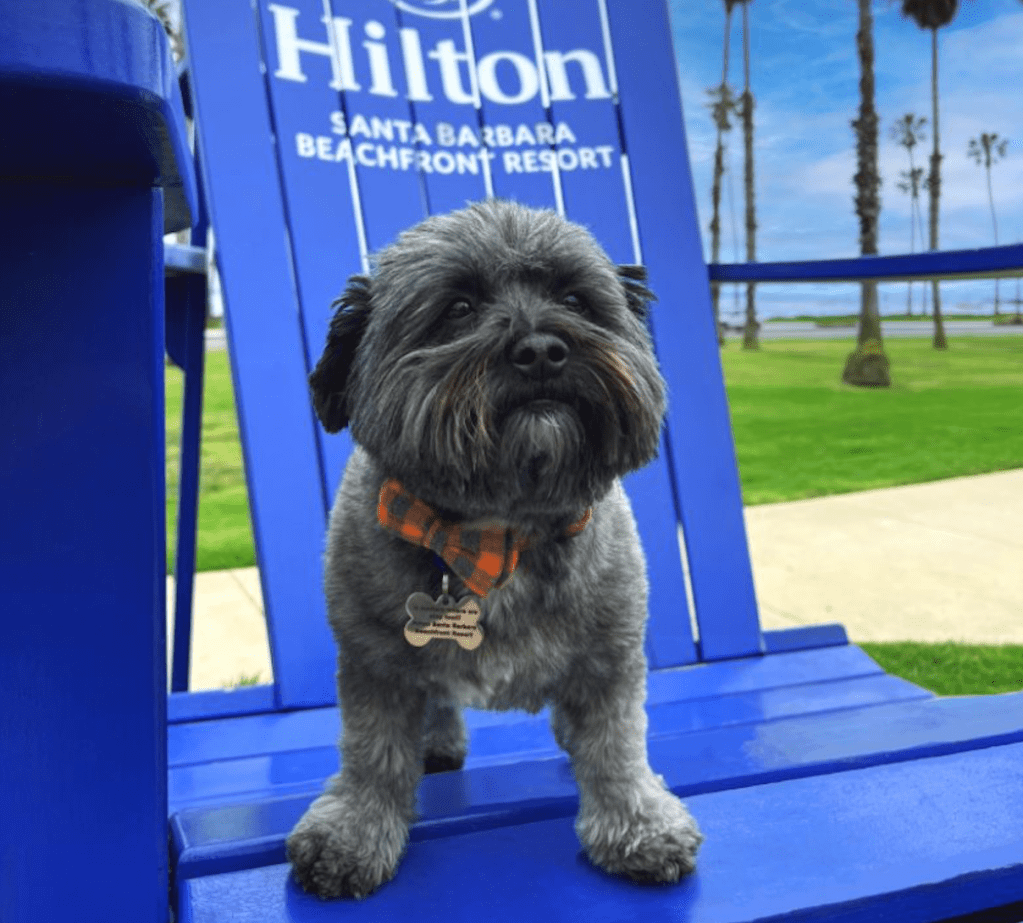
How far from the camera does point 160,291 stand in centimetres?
124

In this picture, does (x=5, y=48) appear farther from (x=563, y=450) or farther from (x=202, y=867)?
(x=202, y=867)

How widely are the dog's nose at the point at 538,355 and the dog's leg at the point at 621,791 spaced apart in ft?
1.43

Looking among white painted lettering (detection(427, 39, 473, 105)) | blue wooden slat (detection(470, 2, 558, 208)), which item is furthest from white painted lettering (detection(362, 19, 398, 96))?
blue wooden slat (detection(470, 2, 558, 208))

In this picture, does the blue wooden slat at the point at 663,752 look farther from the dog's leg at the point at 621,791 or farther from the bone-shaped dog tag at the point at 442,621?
the bone-shaped dog tag at the point at 442,621

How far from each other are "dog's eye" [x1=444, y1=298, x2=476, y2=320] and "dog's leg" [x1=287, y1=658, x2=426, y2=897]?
0.45 metres

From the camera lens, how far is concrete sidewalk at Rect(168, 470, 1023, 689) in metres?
3.91

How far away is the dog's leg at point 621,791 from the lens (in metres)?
1.37

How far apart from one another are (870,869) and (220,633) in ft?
9.78

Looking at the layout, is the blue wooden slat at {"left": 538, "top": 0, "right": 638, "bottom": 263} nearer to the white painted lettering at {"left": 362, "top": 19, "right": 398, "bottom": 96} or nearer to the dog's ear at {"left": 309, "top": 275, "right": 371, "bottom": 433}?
the white painted lettering at {"left": 362, "top": 19, "right": 398, "bottom": 96}

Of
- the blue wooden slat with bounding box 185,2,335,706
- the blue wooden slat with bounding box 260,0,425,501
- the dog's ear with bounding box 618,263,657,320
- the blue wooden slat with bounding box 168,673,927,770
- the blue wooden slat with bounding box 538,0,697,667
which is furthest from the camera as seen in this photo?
the blue wooden slat with bounding box 538,0,697,667

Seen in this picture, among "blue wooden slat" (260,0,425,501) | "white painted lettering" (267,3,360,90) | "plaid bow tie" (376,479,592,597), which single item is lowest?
"plaid bow tie" (376,479,592,597)

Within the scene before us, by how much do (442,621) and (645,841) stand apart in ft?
1.16

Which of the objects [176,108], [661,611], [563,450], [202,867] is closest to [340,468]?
[661,611]

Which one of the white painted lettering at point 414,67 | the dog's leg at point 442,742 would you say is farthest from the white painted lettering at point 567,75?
the dog's leg at point 442,742
